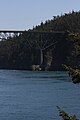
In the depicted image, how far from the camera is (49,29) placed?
598 ft

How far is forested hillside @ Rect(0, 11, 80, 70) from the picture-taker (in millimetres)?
163538

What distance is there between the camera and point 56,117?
30.2m

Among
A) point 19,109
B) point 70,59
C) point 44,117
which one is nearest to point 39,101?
point 19,109

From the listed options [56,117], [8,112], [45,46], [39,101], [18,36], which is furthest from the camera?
[18,36]

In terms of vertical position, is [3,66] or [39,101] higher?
[39,101]

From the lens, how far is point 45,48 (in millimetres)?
168375

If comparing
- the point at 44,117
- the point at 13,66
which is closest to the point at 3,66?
the point at 13,66

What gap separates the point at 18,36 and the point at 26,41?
7.45 meters

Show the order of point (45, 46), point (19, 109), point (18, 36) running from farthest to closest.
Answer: point (18, 36) → point (45, 46) → point (19, 109)

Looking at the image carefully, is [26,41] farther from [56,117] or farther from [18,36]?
[56,117]

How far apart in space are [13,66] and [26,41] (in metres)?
10.9

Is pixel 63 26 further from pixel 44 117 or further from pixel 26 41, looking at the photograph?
pixel 44 117

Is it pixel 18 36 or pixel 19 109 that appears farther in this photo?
pixel 18 36

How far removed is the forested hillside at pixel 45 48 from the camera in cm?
16354
